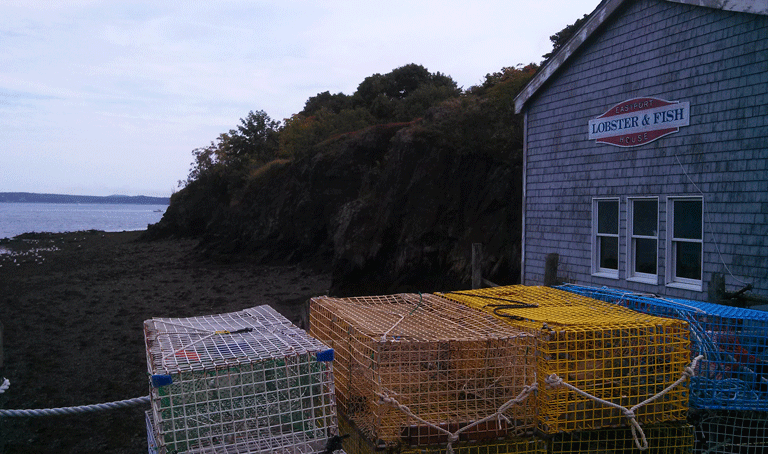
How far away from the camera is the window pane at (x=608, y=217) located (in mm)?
11844

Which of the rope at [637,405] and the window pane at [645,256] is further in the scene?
the window pane at [645,256]

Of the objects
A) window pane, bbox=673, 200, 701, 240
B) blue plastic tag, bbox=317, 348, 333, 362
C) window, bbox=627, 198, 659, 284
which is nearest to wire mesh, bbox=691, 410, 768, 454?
blue plastic tag, bbox=317, 348, 333, 362

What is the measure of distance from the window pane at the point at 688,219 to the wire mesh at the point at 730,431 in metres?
6.61

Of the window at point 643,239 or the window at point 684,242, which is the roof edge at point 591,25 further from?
the window at point 643,239

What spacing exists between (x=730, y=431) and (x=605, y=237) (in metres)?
8.12

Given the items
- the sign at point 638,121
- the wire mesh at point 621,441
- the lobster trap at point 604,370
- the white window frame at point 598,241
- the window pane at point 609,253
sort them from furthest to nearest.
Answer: the window pane at point 609,253 < the white window frame at point 598,241 < the sign at point 638,121 < the wire mesh at point 621,441 < the lobster trap at point 604,370

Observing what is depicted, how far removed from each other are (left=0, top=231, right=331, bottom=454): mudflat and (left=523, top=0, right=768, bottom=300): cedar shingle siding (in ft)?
21.3

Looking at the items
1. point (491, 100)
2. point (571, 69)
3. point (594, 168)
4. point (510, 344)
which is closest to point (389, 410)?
point (510, 344)

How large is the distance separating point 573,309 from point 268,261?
2805 cm

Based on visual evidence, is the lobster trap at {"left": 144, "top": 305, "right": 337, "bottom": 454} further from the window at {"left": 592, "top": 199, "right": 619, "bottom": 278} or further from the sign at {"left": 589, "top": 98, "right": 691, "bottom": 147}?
the window at {"left": 592, "top": 199, "right": 619, "bottom": 278}

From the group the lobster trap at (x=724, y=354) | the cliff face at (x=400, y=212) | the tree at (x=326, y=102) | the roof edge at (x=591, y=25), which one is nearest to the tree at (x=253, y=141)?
the tree at (x=326, y=102)

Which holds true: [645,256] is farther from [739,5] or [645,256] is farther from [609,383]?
[609,383]

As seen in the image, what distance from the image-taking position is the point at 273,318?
447 cm

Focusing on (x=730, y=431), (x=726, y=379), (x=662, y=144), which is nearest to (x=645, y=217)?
(x=662, y=144)
